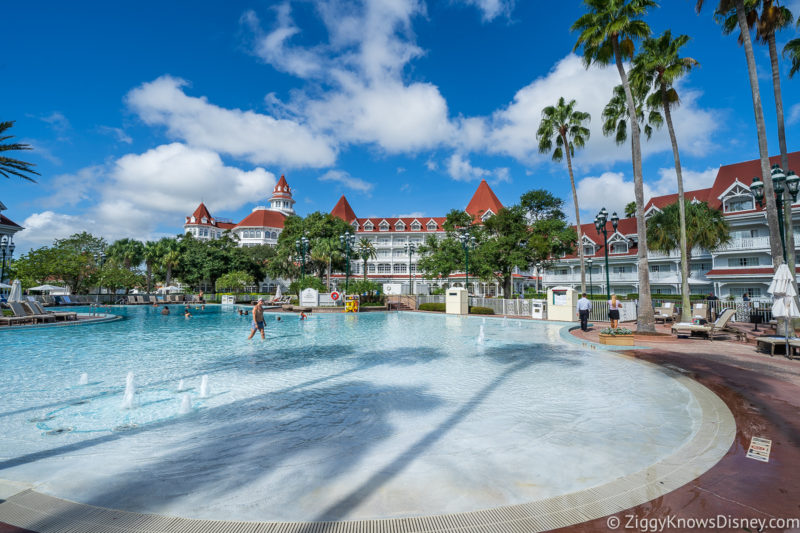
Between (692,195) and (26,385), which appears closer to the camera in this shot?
(26,385)

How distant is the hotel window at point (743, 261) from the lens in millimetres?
36281

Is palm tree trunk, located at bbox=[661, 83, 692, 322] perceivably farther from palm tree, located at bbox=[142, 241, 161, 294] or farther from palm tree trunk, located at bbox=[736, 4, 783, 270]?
palm tree, located at bbox=[142, 241, 161, 294]

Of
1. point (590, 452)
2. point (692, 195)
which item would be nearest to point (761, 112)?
point (590, 452)

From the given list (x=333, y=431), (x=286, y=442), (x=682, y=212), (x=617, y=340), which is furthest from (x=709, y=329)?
(x=286, y=442)

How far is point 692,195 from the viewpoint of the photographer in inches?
1722

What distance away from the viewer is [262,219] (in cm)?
9369

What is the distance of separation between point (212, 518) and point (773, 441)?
6539mm

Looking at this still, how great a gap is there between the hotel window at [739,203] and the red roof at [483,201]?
3300 centimetres

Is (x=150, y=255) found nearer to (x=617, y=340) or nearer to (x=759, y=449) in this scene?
(x=617, y=340)

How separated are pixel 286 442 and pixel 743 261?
47.4 meters

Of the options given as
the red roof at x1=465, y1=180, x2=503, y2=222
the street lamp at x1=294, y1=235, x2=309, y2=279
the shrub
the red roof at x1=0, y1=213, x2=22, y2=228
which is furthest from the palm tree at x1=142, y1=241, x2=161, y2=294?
the red roof at x1=465, y1=180, x2=503, y2=222

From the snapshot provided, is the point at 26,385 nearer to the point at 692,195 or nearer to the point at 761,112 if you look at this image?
the point at 761,112

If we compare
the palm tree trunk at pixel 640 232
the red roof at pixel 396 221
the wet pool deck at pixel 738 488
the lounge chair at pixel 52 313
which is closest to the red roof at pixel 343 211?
the red roof at pixel 396 221

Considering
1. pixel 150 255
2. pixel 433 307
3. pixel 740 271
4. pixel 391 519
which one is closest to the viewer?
pixel 391 519
